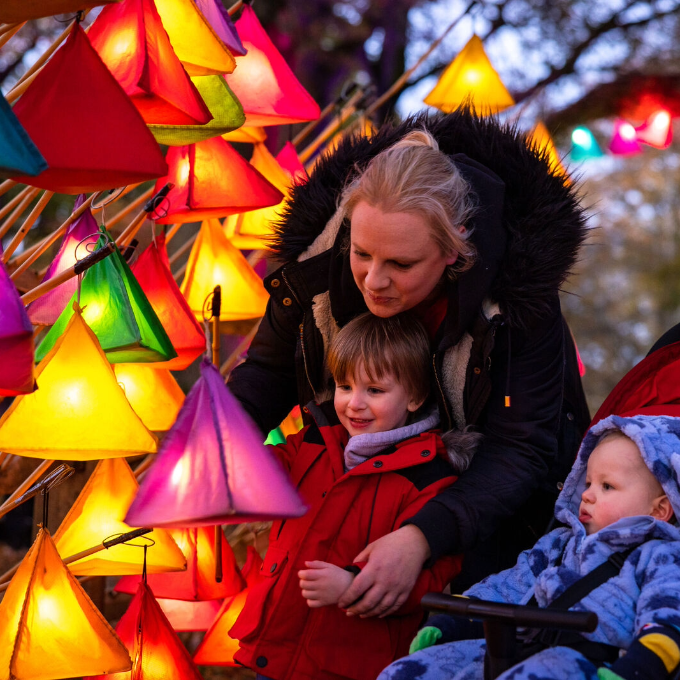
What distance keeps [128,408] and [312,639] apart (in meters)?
0.58

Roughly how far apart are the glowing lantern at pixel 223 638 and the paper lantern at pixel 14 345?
105cm

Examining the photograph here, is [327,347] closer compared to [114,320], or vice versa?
[114,320]

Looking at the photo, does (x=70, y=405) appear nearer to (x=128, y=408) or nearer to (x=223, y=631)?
(x=128, y=408)

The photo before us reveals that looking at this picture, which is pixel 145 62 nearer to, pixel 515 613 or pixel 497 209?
pixel 497 209

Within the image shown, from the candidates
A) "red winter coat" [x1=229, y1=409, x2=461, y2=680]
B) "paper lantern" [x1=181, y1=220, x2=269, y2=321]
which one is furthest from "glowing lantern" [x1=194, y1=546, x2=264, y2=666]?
"paper lantern" [x1=181, y1=220, x2=269, y2=321]

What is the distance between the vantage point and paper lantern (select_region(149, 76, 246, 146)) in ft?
6.31

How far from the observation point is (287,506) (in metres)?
1.41

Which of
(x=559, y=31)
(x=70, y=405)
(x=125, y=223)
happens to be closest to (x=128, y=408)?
(x=70, y=405)

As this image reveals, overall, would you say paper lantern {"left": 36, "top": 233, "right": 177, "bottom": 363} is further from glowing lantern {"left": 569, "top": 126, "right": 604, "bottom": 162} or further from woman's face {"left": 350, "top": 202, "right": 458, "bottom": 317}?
glowing lantern {"left": 569, "top": 126, "right": 604, "bottom": 162}

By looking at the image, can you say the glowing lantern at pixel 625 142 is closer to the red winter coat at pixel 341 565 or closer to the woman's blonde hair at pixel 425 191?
the woman's blonde hair at pixel 425 191

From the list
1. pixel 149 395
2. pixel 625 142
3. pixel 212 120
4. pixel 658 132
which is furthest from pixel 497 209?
pixel 625 142

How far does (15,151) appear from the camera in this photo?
130cm

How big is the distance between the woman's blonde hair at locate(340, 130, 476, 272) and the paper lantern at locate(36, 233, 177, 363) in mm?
481

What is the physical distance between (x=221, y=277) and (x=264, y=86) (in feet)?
1.64
